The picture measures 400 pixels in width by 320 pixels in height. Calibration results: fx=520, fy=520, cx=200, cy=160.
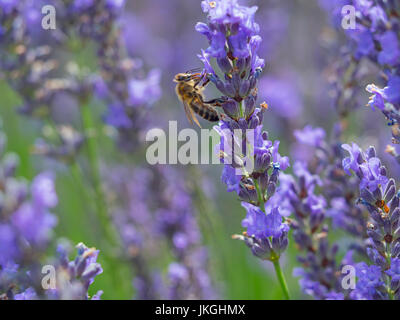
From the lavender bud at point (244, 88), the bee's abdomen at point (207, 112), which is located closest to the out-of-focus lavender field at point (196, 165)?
the lavender bud at point (244, 88)

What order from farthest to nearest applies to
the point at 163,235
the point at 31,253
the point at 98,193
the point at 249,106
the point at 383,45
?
the point at 163,235, the point at 98,193, the point at 249,106, the point at 383,45, the point at 31,253

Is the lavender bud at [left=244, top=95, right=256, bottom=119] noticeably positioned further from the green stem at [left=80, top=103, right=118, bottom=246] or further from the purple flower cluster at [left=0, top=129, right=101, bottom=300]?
the green stem at [left=80, top=103, right=118, bottom=246]

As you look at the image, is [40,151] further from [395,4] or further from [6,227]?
[395,4]

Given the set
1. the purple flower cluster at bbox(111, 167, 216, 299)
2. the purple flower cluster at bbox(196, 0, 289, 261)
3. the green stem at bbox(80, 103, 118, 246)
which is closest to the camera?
the purple flower cluster at bbox(196, 0, 289, 261)

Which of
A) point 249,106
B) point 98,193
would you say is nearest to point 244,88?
point 249,106

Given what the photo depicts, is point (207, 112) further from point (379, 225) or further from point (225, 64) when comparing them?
point (379, 225)

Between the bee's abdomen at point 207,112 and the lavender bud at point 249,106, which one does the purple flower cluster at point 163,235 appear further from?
the lavender bud at point 249,106

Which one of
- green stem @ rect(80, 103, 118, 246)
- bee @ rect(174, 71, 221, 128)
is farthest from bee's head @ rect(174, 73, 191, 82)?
green stem @ rect(80, 103, 118, 246)
